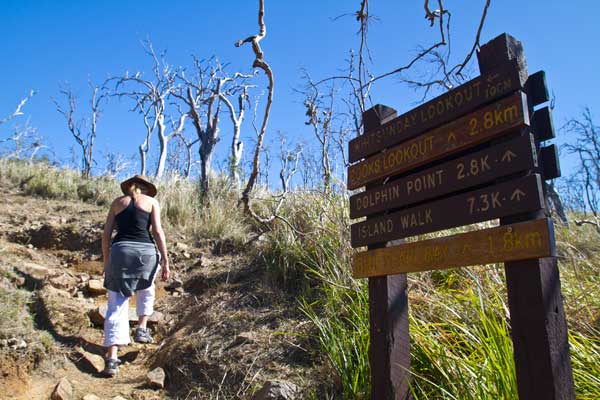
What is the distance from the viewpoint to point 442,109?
274 centimetres

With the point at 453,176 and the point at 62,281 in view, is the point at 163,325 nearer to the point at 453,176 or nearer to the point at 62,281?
the point at 62,281

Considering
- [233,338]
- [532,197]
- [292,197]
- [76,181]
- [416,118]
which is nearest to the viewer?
[532,197]

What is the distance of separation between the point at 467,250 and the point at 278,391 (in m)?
1.72

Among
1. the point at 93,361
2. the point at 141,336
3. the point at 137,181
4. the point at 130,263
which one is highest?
the point at 137,181

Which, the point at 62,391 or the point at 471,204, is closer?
the point at 471,204

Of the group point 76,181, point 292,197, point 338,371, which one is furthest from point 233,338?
point 76,181

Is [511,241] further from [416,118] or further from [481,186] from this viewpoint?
[416,118]

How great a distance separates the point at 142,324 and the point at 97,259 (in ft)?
7.63

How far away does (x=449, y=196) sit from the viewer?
2.72 m

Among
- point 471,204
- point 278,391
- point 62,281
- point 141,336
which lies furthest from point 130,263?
point 471,204

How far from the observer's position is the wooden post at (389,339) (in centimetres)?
280

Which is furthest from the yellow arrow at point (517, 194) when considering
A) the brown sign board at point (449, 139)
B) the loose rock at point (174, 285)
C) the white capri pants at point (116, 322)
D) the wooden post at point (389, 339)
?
the loose rock at point (174, 285)

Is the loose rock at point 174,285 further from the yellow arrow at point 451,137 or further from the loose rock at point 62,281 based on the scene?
the yellow arrow at point 451,137

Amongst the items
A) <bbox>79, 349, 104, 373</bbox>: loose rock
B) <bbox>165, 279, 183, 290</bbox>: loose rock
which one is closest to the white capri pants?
<bbox>79, 349, 104, 373</bbox>: loose rock
